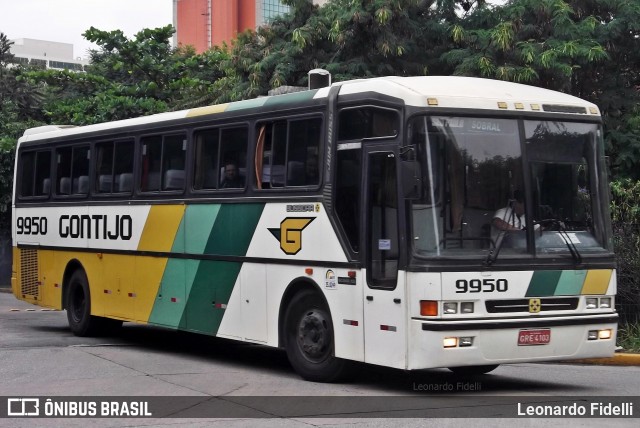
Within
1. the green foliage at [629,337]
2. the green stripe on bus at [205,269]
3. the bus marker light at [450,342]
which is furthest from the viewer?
the green foliage at [629,337]

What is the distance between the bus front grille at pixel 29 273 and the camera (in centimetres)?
1908

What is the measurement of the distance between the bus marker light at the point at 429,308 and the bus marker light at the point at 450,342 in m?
0.27

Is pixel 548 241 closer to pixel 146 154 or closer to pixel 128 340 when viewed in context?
pixel 146 154

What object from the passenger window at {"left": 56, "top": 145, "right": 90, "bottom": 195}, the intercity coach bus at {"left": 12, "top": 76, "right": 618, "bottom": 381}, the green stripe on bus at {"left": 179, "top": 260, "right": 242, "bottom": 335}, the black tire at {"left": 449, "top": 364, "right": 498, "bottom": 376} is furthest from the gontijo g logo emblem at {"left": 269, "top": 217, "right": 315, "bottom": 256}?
the passenger window at {"left": 56, "top": 145, "right": 90, "bottom": 195}

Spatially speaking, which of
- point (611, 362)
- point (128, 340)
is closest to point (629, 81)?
point (611, 362)

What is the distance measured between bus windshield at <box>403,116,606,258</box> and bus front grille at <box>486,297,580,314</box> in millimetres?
475

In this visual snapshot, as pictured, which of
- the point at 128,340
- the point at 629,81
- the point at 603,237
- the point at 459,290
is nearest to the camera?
the point at 459,290

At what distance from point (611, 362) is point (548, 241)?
4061 millimetres

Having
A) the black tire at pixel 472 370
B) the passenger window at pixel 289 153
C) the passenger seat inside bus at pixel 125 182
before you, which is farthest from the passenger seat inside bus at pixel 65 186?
the black tire at pixel 472 370

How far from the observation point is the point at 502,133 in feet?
36.7

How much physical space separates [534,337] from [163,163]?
251 inches

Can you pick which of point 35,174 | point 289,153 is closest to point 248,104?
point 289,153

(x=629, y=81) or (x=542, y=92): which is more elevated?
(x=629, y=81)

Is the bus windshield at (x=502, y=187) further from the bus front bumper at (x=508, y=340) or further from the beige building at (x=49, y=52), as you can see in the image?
the beige building at (x=49, y=52)
